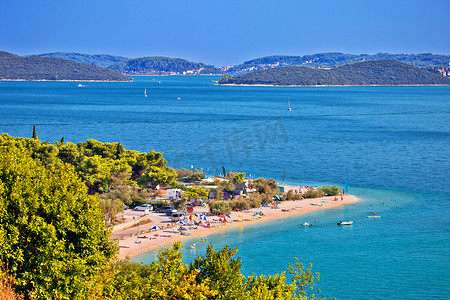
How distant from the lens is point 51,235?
1206cm

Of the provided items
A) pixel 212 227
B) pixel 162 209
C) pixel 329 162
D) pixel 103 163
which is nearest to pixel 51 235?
pixel 212 227

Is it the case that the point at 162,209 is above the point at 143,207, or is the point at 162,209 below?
below

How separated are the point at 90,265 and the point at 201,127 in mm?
73101

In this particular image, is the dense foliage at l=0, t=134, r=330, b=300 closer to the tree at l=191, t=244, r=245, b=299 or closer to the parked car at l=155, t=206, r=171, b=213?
the tree at l=191, t=244, r=245, b=299

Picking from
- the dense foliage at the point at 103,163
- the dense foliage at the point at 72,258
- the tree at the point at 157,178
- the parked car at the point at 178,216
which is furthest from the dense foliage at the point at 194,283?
the tree at the point at 157,178

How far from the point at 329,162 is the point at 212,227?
2741 centimetres

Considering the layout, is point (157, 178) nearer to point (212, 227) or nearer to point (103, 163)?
point (103, 163)

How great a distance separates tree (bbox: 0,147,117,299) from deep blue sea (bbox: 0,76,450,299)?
40.7 feet

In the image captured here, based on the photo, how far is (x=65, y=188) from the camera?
1320cm

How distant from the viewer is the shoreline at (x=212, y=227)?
87.5 feet

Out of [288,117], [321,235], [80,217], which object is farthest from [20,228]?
[288,117]

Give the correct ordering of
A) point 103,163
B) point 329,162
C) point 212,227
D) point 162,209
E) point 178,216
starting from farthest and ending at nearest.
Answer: point 329,162
point 103,163
point 162,209
point 178,216
point 212,227

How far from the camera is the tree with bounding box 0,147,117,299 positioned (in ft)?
38.3

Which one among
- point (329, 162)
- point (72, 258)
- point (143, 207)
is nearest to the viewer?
point (72, 258)
